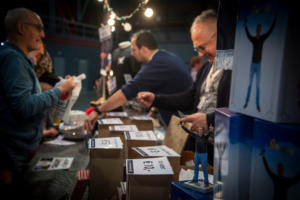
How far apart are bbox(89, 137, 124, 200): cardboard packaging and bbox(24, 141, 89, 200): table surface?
0.20 m

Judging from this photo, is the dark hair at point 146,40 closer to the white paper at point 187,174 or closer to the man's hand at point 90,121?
the man's hand at point 90,121

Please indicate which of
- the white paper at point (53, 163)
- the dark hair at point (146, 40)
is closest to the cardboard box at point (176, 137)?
the white paper at point (53, 163)

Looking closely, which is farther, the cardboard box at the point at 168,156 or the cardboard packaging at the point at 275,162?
the cardboard box at the point at 168,156

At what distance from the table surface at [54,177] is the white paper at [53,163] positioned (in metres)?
0.04

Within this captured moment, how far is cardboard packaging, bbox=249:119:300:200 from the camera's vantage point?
1.74 feet

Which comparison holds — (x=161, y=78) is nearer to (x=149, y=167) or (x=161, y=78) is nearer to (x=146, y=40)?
(x=146, y=40)

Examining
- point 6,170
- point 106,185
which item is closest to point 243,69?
point 106,185

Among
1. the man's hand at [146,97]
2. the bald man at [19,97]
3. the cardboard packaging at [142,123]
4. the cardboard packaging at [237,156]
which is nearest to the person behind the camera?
the cardboard packaging at [237,156]

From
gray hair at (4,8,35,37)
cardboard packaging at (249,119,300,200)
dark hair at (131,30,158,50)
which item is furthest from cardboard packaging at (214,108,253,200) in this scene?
dark hair at (131,30,158,50)

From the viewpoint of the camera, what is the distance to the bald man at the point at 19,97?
4.32 feet

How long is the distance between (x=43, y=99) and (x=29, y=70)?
20cm

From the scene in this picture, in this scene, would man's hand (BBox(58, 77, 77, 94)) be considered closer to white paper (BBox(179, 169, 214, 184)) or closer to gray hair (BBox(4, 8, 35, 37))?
gray hair (BBox(4, 8, 35, 37))

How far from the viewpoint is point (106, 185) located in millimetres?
1370

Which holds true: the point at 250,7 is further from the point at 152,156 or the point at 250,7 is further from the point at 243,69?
the point at 152,156
